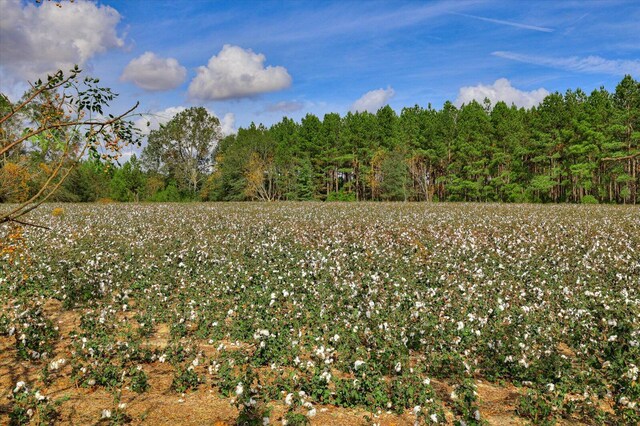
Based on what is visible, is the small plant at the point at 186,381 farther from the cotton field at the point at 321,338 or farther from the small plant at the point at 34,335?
the small plant at the point at 34,335

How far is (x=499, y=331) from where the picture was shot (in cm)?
721

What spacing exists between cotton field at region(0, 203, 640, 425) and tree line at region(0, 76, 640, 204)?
4831 centimetres

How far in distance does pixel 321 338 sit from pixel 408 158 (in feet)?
212

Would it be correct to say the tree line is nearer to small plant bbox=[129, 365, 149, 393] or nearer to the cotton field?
the cotton field

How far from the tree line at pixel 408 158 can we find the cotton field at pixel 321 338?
158 ft

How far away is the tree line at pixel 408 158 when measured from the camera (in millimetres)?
55125

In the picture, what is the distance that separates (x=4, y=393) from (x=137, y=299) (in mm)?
4126

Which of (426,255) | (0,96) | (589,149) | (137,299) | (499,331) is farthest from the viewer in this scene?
(589,149)

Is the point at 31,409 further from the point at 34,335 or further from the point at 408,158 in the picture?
the point at 408,158

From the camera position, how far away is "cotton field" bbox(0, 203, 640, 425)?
5.53m

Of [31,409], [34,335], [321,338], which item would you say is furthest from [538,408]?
[34,335]

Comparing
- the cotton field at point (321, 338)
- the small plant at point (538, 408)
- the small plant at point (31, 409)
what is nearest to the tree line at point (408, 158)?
the cotton field at point (321, 338)

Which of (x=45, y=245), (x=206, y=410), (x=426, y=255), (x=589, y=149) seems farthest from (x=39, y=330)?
(x=589, y=149)

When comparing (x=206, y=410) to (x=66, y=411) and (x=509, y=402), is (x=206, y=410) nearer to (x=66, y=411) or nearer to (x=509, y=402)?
(x=66, y=411)
